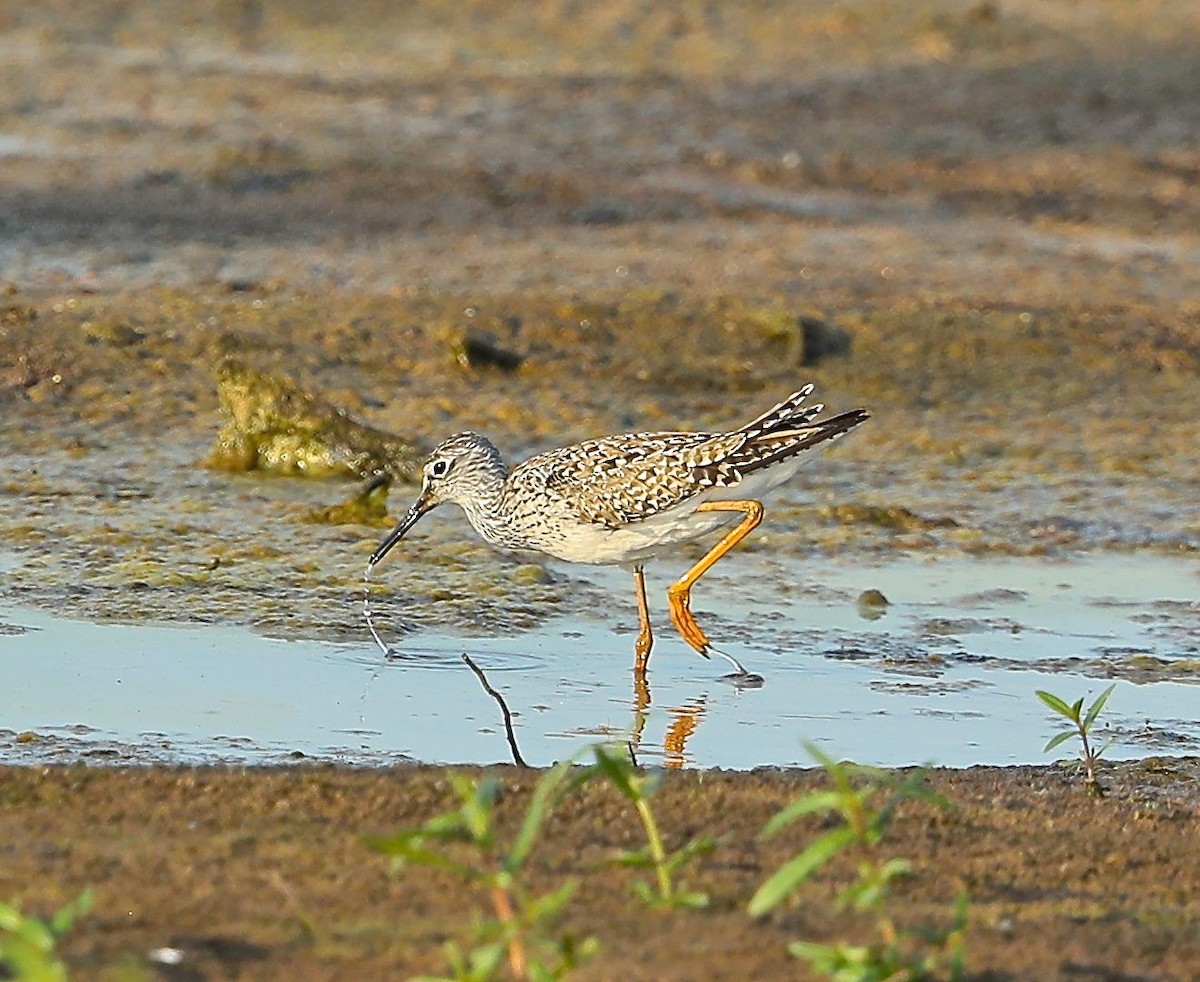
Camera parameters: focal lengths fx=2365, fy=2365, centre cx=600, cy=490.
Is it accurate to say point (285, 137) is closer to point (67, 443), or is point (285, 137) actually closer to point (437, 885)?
point (67, 443)

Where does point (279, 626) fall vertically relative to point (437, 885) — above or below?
below

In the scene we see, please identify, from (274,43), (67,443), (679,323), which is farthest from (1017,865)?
(274,43)

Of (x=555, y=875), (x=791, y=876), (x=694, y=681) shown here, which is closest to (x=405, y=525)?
(x=694, y=681)

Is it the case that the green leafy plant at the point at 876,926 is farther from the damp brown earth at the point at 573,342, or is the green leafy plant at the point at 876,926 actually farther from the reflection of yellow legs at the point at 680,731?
the reflection of yellow legs at the point at 680,731

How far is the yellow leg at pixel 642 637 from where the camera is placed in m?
7.26

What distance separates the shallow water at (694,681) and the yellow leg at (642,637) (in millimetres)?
45

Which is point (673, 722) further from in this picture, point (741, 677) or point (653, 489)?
point (653, 489)

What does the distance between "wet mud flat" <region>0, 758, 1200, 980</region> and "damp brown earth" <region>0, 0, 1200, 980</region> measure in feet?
0.05

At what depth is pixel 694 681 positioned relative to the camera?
7.23m

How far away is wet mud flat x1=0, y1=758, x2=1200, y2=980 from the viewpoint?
3.78m

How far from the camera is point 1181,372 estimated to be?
37.8 ft

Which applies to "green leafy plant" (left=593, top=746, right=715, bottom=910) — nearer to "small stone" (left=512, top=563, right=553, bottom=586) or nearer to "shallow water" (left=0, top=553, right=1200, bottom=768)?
"shallow water" (left=0, top=553, right=1200, bottom=768)

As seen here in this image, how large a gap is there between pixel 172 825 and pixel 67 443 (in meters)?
5.32

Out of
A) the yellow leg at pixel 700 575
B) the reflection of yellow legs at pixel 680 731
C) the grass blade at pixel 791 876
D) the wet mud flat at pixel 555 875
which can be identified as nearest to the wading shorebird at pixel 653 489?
the yellow leg at pixel 700 575
